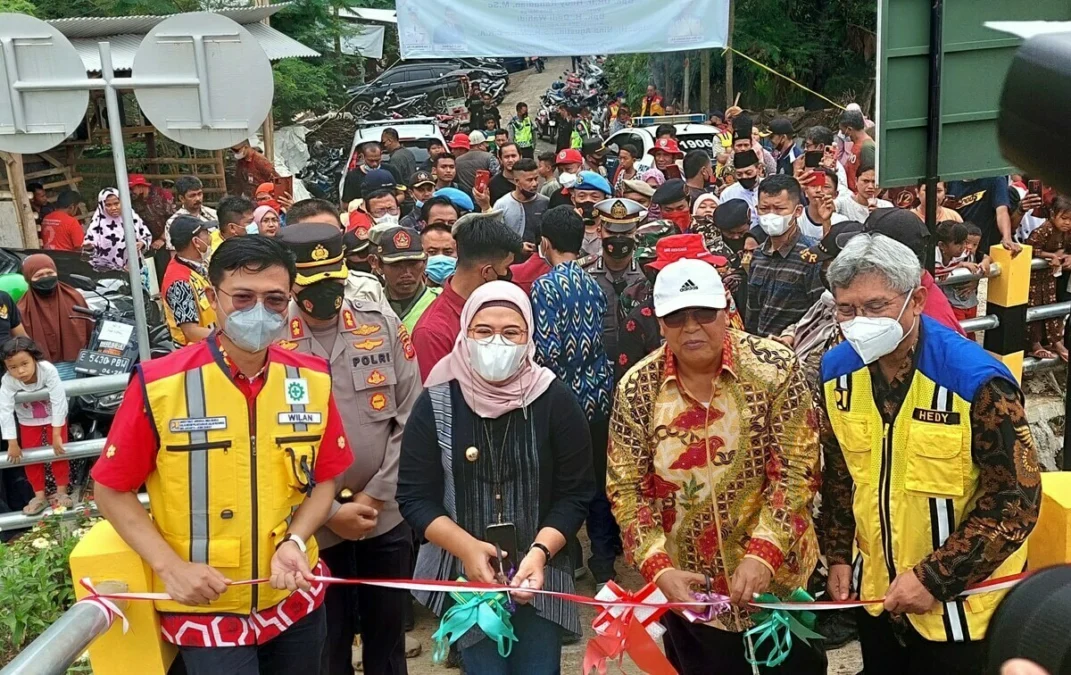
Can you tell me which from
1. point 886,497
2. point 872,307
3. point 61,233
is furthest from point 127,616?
point 61,233

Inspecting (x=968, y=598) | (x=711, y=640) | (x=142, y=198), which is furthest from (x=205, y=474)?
(x=142, y=198)

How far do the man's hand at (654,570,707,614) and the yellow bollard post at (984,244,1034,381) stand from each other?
3.65 m

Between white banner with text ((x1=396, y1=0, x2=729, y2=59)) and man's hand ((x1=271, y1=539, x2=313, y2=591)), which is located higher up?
white banner with text ((x1=396, y1=0, x2=729, y2=59))

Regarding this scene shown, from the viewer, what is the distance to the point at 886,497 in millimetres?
3283

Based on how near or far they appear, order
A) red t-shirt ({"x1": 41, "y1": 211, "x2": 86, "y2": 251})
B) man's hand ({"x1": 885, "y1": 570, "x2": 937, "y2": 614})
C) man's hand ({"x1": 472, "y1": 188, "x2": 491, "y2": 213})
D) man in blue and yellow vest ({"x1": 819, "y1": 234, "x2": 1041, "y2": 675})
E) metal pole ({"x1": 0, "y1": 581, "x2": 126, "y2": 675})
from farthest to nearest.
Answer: red t-shirt ({"x1": 41, "y1": 211, "x2": 86, "y2": 251}) → man's hand ({"x1": 472, "y1": 188, "x2": 491, "y2": 213}) → man's hand ({"x1": 885, "y1": 570, "x2": 937, "y2": 614}) → man in blue and yellow vest ({"x1": 819, "y1": 234, "x2": 1041, "y2": 675}) → metal pole ({"x1": 0, "y1": 581, "x2": 126, "y2": 675})

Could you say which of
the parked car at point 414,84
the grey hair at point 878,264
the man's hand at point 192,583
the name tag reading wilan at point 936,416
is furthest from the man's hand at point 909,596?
the parked car at point 414,84

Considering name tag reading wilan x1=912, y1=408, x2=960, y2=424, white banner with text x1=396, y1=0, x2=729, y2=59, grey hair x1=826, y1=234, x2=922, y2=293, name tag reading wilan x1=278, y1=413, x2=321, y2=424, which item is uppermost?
white banner with text x1=396, y1=0, x2=729, y2=59

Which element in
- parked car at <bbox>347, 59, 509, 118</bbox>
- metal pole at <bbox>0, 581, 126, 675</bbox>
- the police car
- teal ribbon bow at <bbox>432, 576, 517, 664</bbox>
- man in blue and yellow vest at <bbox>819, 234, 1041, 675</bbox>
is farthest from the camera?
parked car at <bbox>347, 59, 509, 118</bbox>

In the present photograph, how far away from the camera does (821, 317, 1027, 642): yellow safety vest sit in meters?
3.13

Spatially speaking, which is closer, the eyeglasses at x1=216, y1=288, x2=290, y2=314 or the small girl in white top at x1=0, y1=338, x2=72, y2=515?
the eyeglasses at x1=216, y1=288, x2=290, y2=314

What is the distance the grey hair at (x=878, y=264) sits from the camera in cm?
324

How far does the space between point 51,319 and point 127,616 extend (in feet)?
14.4

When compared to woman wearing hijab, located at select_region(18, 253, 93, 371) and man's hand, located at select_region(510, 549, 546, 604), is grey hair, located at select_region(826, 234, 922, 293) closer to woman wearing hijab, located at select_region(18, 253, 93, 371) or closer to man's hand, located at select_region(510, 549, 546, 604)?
man's hand, located at select_region(510, 549, 546, 604)

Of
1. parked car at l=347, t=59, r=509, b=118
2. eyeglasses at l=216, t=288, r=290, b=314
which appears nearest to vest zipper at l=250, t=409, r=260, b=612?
eyeglasses at l=216, t=288, r=290, b=314
